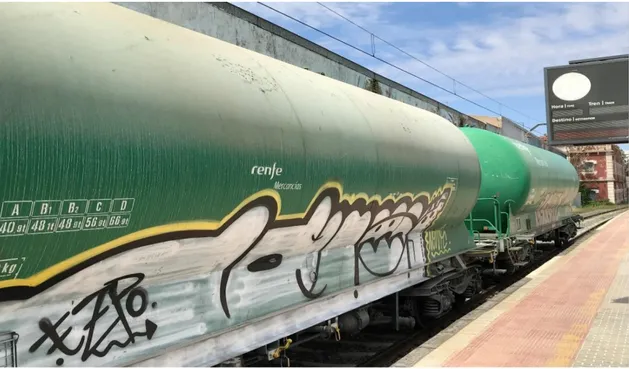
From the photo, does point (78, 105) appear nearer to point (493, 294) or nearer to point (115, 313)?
point (115, 313)

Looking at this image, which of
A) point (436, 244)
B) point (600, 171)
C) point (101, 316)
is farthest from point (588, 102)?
point (600, 171)

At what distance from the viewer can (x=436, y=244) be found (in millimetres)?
7887

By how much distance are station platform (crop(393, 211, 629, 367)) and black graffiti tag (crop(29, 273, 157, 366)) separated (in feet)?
12.5

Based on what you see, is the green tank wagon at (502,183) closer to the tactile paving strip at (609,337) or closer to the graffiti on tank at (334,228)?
the tactile paving strip at (609,337)

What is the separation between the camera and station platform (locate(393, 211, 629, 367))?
6184 millimetres

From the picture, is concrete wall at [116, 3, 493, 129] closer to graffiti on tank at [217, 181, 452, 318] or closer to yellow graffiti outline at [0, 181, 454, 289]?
graffiti on tank at [217, 181, 452, 318]

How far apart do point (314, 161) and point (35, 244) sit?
2401 millimetres

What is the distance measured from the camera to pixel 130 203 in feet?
9.72

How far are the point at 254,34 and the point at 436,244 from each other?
7.07m

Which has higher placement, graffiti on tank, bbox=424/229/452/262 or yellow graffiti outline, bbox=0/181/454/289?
yellow graffiti outline, bbox=0/181/454/289

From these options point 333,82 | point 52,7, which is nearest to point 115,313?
point 52,7

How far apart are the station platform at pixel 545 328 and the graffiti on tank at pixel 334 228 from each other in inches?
51.5

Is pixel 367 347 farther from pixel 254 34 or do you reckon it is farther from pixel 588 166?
pixel 588 166

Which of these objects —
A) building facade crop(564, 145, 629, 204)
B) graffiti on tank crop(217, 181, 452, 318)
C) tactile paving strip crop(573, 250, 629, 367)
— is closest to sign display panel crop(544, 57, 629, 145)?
tactile paving strip crop(573, 250, 629, 367)
